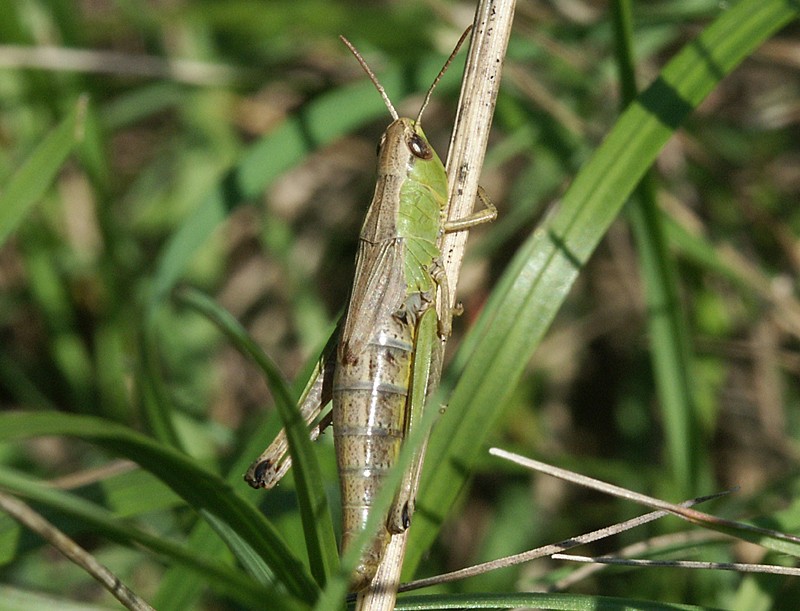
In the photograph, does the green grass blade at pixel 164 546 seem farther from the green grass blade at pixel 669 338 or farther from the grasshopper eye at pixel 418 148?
the green grass blade at pixel 669 338

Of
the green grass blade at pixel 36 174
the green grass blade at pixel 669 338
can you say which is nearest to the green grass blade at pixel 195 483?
the green grass blade at pixel 36 174

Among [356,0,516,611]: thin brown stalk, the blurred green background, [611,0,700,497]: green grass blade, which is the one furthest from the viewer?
the blurred green background

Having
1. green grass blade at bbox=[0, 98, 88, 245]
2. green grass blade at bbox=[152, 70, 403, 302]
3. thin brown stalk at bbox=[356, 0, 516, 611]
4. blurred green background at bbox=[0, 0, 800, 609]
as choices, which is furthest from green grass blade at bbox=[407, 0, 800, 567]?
green grass blade at bbox=[0, 98, 88, 245]

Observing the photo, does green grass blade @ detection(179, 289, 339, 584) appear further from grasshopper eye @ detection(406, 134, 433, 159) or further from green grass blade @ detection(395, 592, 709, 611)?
grasshopper eye @ detection(406, 134, 433, 159)

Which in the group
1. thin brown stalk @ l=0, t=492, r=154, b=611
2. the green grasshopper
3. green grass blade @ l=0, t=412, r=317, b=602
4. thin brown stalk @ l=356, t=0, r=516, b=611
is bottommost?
thin brown stalk @ l=0, t=492, r=154, b=611

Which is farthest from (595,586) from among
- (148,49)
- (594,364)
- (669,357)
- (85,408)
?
(148,49)

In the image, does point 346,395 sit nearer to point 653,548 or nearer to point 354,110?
point 653,548
